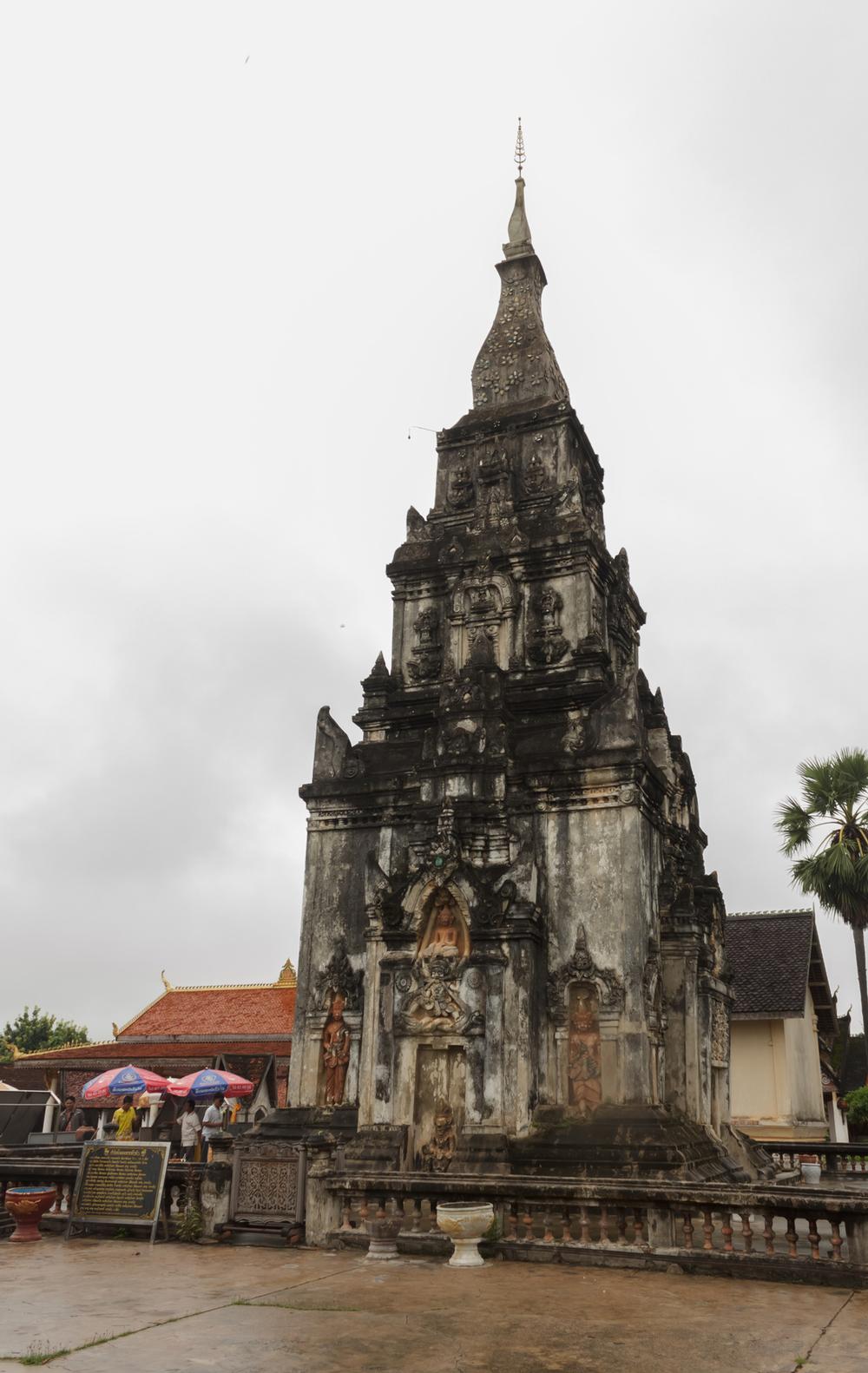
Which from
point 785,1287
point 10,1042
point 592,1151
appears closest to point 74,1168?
point 592,1151

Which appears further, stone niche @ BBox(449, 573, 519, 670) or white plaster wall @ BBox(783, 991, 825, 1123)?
white plaster wall @ BBox(783, 991, 825, 1123)

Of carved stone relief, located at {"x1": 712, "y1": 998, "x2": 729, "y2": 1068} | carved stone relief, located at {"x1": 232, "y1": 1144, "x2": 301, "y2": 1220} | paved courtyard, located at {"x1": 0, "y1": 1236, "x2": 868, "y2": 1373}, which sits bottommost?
paved courtyard, located at {"x1": 0, "y1": 1236, "x2": 868, "y2": 1373}

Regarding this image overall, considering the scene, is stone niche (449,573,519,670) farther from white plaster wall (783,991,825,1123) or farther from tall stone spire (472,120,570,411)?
white plaster wall (783,991,825,1123)

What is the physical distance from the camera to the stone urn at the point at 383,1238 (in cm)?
1316

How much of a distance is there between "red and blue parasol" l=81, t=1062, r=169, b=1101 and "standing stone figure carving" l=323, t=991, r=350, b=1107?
426 inches

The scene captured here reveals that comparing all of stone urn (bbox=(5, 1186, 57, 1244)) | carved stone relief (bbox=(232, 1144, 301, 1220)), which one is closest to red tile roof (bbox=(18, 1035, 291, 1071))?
stone urn (bbox=(5, 1186, 57, 1244))

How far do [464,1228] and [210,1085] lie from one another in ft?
51.6

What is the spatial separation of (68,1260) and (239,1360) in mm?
5795

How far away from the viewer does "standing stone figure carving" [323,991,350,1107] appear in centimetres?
1856

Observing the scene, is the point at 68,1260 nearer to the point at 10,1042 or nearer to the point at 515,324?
the point at 515,324

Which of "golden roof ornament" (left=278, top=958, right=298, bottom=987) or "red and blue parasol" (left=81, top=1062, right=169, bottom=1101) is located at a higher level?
"golden roof ornament" (left=278, top=958, right=298, bottom=987)

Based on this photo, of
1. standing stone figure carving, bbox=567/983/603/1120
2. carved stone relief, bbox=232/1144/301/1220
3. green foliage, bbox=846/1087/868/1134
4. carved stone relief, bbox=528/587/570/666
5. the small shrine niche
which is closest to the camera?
carved stone relief, bbox=232/1144/301/1220

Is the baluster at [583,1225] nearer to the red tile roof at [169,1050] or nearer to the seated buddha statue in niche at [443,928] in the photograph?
the seated buddha statue in niche at [443,928]

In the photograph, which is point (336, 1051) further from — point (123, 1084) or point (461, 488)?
point (461, 488)
